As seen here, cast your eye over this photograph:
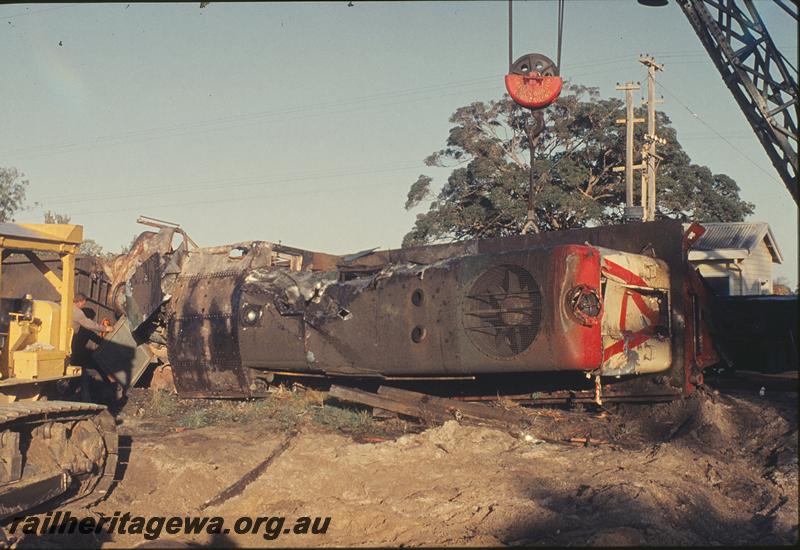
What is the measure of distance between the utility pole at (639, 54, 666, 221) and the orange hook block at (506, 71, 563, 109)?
1520cm

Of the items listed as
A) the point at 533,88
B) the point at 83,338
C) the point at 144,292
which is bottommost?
the point at 83,338

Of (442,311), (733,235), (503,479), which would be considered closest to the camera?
(503,479)

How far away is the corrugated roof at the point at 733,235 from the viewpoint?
2964cm

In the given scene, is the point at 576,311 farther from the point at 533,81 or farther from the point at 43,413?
the point at 43,413

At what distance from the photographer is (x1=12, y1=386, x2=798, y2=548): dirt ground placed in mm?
7430

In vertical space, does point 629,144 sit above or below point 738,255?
above

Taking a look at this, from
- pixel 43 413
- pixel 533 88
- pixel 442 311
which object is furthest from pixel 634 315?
pixel 43 413

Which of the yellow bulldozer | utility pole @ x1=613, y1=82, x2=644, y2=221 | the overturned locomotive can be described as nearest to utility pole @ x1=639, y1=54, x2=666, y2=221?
utility pole @ x1=613, y1=82, x2=644, y2=221

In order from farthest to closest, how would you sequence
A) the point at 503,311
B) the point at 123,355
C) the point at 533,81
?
the point at 123,355 < the point at 533,81 < the point at 503,311

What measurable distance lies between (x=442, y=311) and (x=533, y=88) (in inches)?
146

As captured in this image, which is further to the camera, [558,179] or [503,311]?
[558,179]

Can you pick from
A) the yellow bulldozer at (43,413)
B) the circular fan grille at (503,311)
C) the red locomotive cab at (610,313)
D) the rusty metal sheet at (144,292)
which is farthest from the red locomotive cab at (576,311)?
the rusty metal sheet at (144,292)

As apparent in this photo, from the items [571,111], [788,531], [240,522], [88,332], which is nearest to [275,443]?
[240,522]

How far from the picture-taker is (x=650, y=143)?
1101 inches
